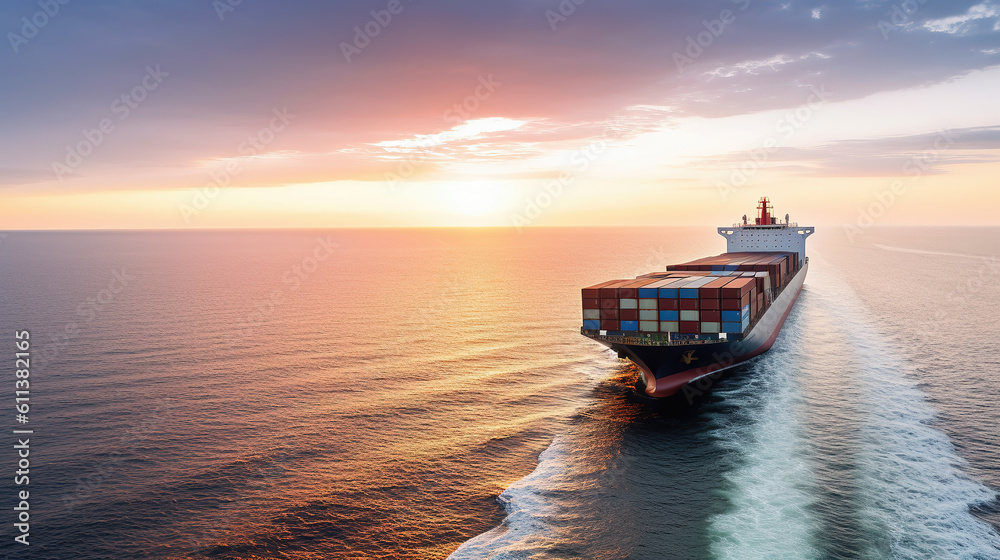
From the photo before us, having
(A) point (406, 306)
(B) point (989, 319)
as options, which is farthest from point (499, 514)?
(B) point (989, 319)

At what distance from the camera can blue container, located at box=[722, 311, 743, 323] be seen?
32.2m

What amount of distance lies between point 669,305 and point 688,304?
44.8 inches

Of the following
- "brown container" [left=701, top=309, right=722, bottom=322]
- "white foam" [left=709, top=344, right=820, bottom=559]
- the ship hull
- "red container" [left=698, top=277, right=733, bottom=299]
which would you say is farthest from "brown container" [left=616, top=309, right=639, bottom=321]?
"white foam" [left=709, top=344, right=820, bottom=559]

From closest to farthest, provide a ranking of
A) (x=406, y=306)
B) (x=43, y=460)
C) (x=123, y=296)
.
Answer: (x=43, y=460), (x=406, y=306), (x=123, y=296)

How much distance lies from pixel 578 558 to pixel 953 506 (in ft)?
47.6

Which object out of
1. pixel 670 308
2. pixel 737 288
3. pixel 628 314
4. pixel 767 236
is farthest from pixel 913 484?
pixel 767 236

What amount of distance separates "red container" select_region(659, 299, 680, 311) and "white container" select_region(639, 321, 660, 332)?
1019 millimetres

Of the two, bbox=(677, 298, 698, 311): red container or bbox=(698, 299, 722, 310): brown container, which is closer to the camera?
bbox=(698, 299, 722, 310): brown container

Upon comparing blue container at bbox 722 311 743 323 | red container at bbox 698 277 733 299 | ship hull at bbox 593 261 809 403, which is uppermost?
red container at bbox 698 277 733 299

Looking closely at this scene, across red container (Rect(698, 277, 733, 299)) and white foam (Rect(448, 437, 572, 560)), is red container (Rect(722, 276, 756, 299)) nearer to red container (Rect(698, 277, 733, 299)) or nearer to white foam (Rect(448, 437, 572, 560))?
red container (Rect(698, 277, 733, 299))

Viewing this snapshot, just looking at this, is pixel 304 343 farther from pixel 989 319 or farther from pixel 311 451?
pixel 989 319

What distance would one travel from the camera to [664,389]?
33.9 meters

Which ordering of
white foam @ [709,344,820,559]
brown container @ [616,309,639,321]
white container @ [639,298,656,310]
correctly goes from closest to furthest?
1. white foam @ [709,344,820,559]
2. white container @ [639,298,656,310]
3. brown container @ [616,309,639,321]

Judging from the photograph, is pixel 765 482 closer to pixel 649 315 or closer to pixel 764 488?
pixel 764 488
